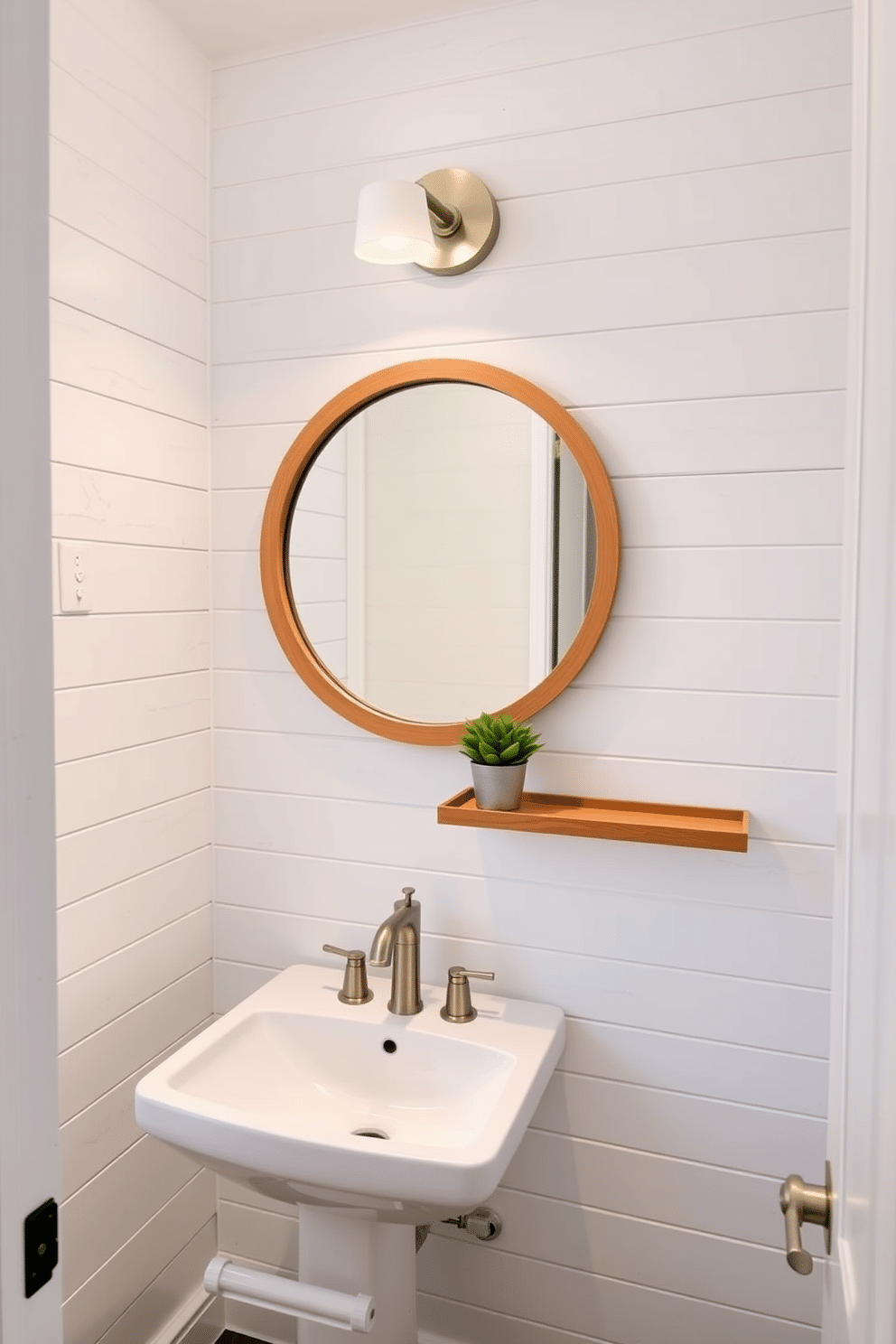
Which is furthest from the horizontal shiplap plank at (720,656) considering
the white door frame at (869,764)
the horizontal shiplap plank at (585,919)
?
the white door frame at (869,764)

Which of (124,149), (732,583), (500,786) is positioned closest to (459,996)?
(500,786)

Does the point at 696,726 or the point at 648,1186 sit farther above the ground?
the point at 696,726

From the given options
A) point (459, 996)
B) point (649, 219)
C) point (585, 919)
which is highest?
point (649, 219)

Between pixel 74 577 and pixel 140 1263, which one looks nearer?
pixel 74 577

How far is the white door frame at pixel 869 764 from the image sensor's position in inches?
19.7

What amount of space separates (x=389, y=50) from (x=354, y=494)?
756 millimetres

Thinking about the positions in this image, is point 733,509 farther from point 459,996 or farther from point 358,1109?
point 358,1109

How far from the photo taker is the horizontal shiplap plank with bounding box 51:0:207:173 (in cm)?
138

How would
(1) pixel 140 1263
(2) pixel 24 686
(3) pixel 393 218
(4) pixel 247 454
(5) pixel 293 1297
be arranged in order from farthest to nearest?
(4) pixel 247 454 < (1) pixel 140 1263 < (3) pixel 393 218 < (5) pixel 293 1297 < (2) pixel 24 686

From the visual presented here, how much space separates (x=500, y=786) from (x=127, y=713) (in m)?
0.64

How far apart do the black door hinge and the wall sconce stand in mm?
1305

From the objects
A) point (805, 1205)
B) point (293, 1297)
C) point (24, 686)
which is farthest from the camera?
point (293, 1297)

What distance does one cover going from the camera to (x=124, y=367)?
4.97 feet

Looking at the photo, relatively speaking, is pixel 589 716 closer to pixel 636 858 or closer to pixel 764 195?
pixel 636 858
